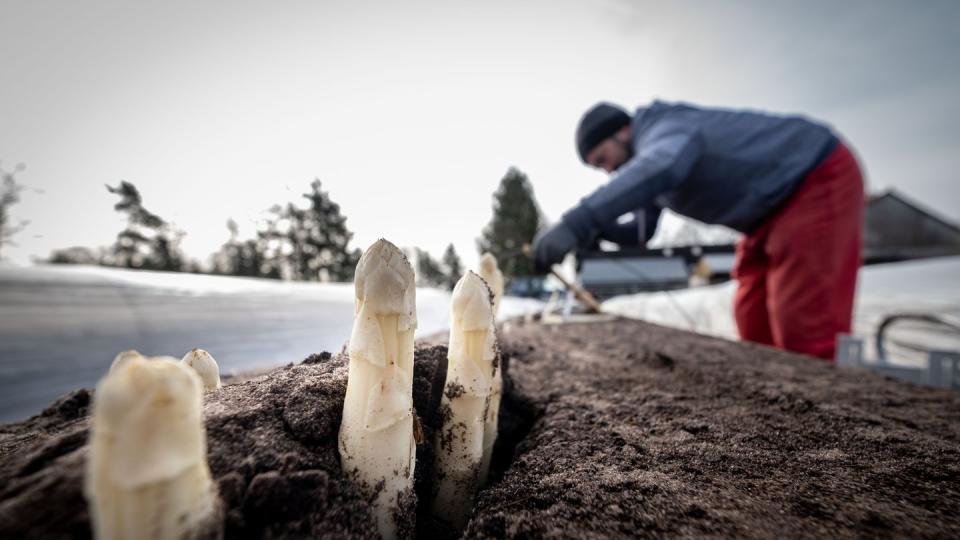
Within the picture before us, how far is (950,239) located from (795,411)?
2071cm

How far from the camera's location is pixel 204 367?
26.9 inches

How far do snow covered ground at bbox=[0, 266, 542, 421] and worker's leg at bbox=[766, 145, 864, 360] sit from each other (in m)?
3.13

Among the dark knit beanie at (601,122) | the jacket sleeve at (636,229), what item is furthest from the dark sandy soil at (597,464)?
the jacket sleeve at (636,229)

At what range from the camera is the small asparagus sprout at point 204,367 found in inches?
26.5

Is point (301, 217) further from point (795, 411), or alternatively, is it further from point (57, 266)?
point (795, 411)

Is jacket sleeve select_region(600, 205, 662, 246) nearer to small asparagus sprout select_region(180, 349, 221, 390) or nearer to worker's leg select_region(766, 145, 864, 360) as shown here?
worker's leg select_region(766, 145, 864, 360)

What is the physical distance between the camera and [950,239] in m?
12.4

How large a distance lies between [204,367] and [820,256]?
3.43 meters

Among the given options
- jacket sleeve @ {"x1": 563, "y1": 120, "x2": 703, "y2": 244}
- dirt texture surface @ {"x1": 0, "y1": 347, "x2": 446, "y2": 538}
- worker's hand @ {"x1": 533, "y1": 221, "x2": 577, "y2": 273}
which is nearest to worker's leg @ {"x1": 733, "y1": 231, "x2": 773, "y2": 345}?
jacket sleeve @ {"x1": 563, "y1": 120, "x2": 703, "y2": 244}

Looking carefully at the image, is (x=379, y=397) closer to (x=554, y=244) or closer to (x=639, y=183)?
(x=554, y=244)

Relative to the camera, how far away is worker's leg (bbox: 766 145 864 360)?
7.54ft

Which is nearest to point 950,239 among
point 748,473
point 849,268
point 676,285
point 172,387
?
point 676,285

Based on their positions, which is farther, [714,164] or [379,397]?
[714,164]

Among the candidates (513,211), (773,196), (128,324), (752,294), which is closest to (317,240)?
(128,324)
